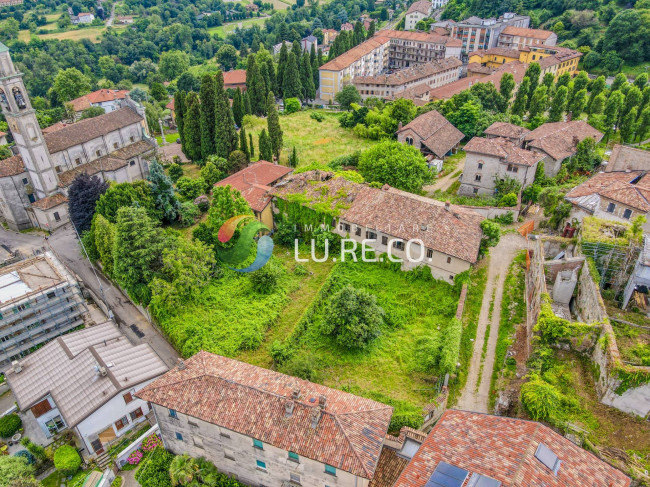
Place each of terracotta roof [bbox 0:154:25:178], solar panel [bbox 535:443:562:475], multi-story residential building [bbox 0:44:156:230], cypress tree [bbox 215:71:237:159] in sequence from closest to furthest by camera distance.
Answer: solar panel [bbox 535:443:562:475], multi-story residential building [bbox 0:44:156:230], terracotta roof [bbox 0:154:25:178], cypress tree [bbox 215:71:237:159]

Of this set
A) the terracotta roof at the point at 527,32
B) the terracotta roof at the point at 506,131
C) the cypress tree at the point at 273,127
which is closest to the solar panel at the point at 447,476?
the terracotta roof at the point at 506,131

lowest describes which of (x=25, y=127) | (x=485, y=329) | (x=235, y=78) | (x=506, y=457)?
(x=485, y=329)

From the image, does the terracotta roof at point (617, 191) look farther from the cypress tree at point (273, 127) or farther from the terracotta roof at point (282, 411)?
the cypress tree at point (273, 127)

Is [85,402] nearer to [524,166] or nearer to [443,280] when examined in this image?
[443,280]

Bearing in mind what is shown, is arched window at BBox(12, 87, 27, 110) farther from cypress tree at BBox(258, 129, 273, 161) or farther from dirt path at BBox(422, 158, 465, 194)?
dirt path at BBox(422, 158, 465, 194)

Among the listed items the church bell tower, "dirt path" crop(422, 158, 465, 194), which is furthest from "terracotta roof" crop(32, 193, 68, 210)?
"dirt path" crop(422, 158, 465, 194)

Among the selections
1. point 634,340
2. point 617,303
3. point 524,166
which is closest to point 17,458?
point 634,340

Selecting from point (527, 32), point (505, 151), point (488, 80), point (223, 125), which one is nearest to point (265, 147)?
point (223, 125)

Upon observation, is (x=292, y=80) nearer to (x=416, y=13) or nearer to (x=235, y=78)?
(x=235, y=78)
